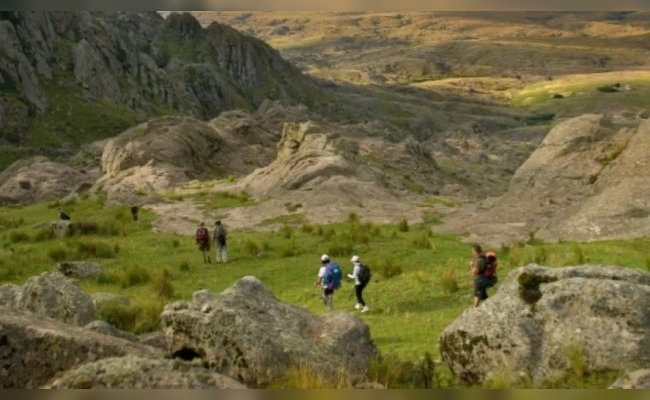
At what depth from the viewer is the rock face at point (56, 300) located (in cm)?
1741

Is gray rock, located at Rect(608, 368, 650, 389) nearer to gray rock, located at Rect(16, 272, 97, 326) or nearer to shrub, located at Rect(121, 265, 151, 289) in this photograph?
gray rock, located at Rect(16, 272, 97, 326)

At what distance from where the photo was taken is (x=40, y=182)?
78.4 metres

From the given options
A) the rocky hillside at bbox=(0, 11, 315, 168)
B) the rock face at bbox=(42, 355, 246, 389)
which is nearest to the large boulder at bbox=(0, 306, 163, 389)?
the rock face at bbox=(42, 355, 246, 389)

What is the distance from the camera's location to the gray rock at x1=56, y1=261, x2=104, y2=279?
106 ft

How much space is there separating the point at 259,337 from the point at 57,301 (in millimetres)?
8333

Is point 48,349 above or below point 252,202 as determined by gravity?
above

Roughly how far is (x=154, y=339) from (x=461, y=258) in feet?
70.3

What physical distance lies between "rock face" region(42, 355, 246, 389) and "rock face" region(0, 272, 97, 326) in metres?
9.36

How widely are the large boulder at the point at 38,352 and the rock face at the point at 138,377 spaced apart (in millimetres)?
1043

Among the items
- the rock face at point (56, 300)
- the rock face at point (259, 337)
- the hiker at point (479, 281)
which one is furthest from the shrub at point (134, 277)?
the rock face at point (259, 337)

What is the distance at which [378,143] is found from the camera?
92.7m

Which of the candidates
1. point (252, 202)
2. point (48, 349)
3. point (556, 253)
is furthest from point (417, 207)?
point (48, 349)

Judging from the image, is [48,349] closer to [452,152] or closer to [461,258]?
[461,258]

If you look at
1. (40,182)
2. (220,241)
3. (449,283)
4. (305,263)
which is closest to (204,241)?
(220,241)
